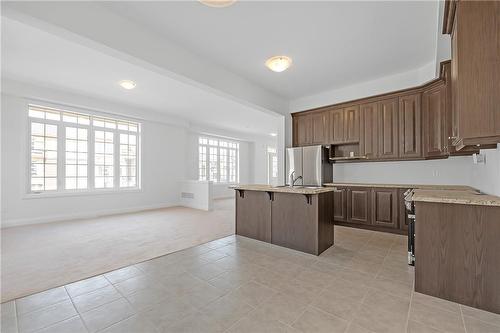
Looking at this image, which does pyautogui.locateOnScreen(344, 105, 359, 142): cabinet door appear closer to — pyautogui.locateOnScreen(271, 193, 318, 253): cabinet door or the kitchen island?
the kitchen island

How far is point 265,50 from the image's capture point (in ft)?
10.8

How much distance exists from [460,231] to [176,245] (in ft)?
11.2

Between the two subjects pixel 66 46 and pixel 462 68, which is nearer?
pixel 462 68

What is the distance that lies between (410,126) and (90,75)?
600cm

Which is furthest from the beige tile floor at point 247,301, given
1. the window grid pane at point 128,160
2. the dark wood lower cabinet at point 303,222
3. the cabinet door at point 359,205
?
the window grid pane at point 128,160

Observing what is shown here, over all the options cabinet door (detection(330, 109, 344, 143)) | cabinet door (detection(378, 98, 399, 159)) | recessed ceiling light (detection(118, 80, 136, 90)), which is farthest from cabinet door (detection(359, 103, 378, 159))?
recessed ceiling light (detection(118, 80, 136, 90))

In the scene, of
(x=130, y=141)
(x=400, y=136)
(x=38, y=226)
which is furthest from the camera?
(x=130, y=141)

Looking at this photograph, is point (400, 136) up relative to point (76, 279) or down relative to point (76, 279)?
up

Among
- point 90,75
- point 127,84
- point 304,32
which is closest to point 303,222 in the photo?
point 304,32

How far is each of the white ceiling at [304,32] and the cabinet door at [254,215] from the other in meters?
2.21

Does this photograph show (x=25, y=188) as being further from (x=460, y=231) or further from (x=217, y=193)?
(x=460, y=231)

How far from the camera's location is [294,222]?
3.27 metres

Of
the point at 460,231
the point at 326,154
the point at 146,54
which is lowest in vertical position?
the point at 460,231

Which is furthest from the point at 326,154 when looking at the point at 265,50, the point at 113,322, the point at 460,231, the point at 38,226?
the point at 38,226
